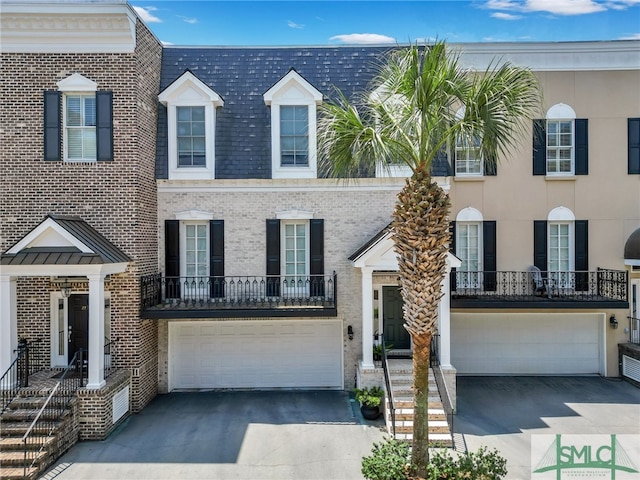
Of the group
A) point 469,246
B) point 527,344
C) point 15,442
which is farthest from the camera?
point 527,344

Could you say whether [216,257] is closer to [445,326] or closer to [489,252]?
[445,326]

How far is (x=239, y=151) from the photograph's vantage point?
12.2 meters

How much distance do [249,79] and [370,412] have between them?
33.0 feet

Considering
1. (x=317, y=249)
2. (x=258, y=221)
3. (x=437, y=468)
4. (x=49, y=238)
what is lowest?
(x=437, y=468)

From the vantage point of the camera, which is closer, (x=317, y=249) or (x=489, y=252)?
(x=317, y=249)

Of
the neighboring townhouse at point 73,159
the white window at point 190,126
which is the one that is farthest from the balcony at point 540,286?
the neighboring townhouse at point 73,159

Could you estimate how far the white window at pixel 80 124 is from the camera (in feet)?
35.9

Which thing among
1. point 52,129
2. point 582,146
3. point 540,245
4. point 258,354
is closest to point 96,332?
point 258,354

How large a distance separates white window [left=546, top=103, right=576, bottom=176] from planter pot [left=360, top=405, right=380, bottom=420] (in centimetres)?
886

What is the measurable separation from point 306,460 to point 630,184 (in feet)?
40.6

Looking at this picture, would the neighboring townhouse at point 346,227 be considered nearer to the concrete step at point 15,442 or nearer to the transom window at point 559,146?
the transom window at point 559,146

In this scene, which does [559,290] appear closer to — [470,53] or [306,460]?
[470,53]

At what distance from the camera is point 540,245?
12.9 meters

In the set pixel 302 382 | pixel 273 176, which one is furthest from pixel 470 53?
pixel 302 382
